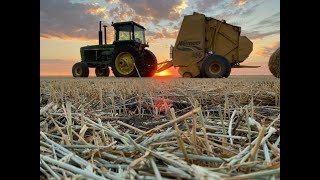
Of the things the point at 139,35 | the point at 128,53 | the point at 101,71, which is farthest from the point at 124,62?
the point at 101,71

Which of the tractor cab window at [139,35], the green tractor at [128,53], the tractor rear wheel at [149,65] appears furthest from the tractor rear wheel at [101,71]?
the tractor cab window at [139,35]

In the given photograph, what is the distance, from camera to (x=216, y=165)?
60cm

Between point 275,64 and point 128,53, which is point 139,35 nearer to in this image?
point 128,53

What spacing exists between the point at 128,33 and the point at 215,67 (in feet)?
8.58

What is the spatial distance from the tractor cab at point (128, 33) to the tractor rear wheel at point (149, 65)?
371 millimetres

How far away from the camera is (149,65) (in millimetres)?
8492

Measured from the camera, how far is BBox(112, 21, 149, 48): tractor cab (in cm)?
800

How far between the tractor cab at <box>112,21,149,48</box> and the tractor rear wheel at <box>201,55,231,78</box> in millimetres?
1817
